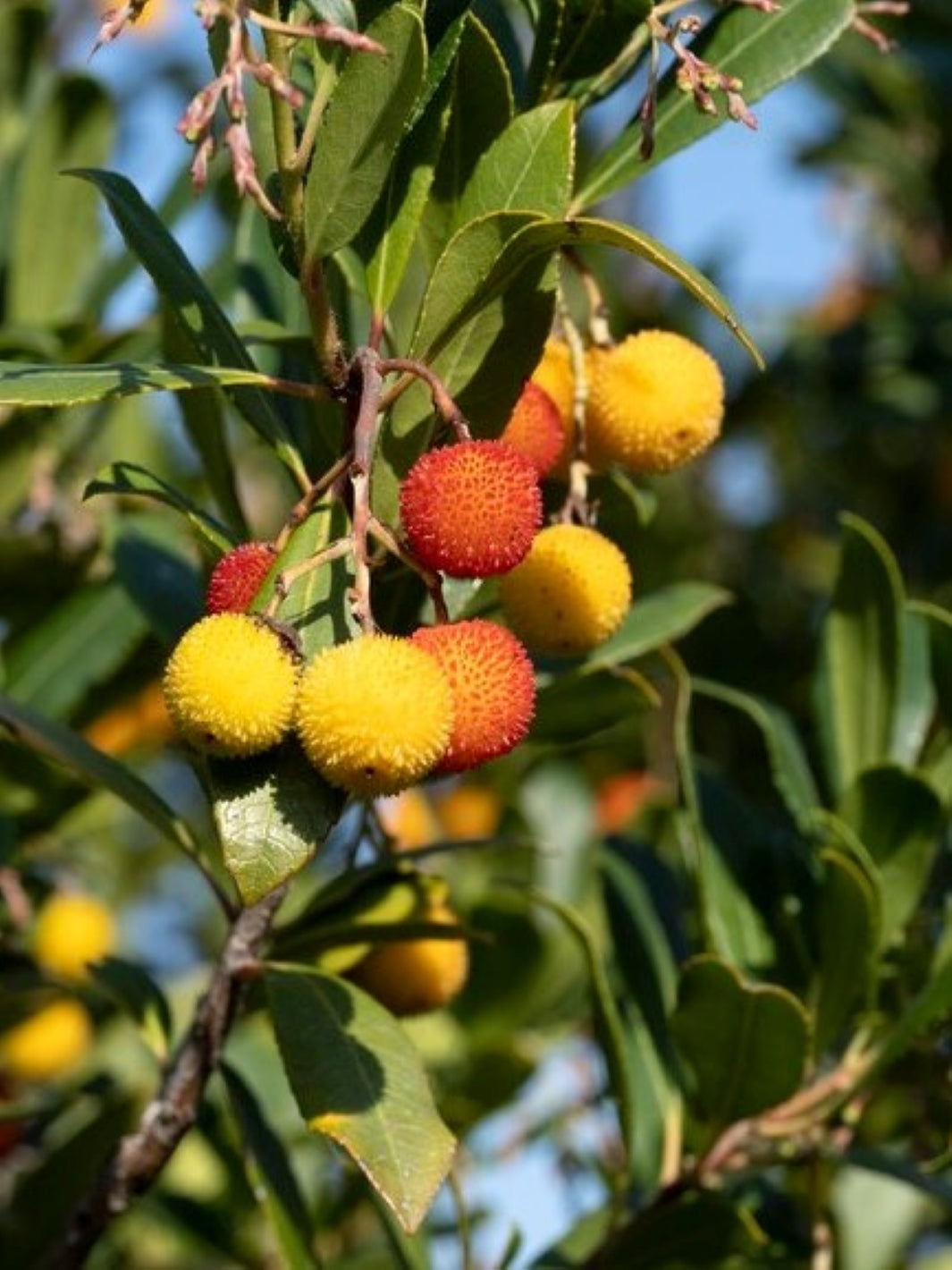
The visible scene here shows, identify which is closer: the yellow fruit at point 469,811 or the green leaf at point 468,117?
the green leaf at point 468,117

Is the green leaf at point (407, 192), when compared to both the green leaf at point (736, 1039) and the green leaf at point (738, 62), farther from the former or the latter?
the green leaf at point (736, 1039)

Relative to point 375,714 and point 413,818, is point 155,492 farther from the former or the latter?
point 413,818

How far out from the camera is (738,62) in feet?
4.22

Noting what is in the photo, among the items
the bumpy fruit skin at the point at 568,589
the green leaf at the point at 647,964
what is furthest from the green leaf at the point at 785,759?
the bumpy fruit skin at the point at 568,589

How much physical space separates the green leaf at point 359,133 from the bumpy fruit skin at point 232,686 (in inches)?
7.9

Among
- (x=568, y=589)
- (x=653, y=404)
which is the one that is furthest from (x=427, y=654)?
(x=653, y=404)

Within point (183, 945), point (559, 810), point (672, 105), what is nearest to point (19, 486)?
point (559, 810)

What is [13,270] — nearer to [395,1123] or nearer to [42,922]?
[42,922]

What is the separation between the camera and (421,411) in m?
1.11

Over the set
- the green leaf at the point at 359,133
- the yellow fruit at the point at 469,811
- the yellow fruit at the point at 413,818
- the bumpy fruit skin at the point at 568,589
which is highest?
the green leaf at the point at 359,133

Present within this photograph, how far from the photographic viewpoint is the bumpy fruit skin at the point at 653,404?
1189mm

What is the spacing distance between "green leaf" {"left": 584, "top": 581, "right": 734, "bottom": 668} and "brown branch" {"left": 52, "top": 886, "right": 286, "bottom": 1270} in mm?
299

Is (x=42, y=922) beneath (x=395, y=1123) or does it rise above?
beneath

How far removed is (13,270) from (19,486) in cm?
22
